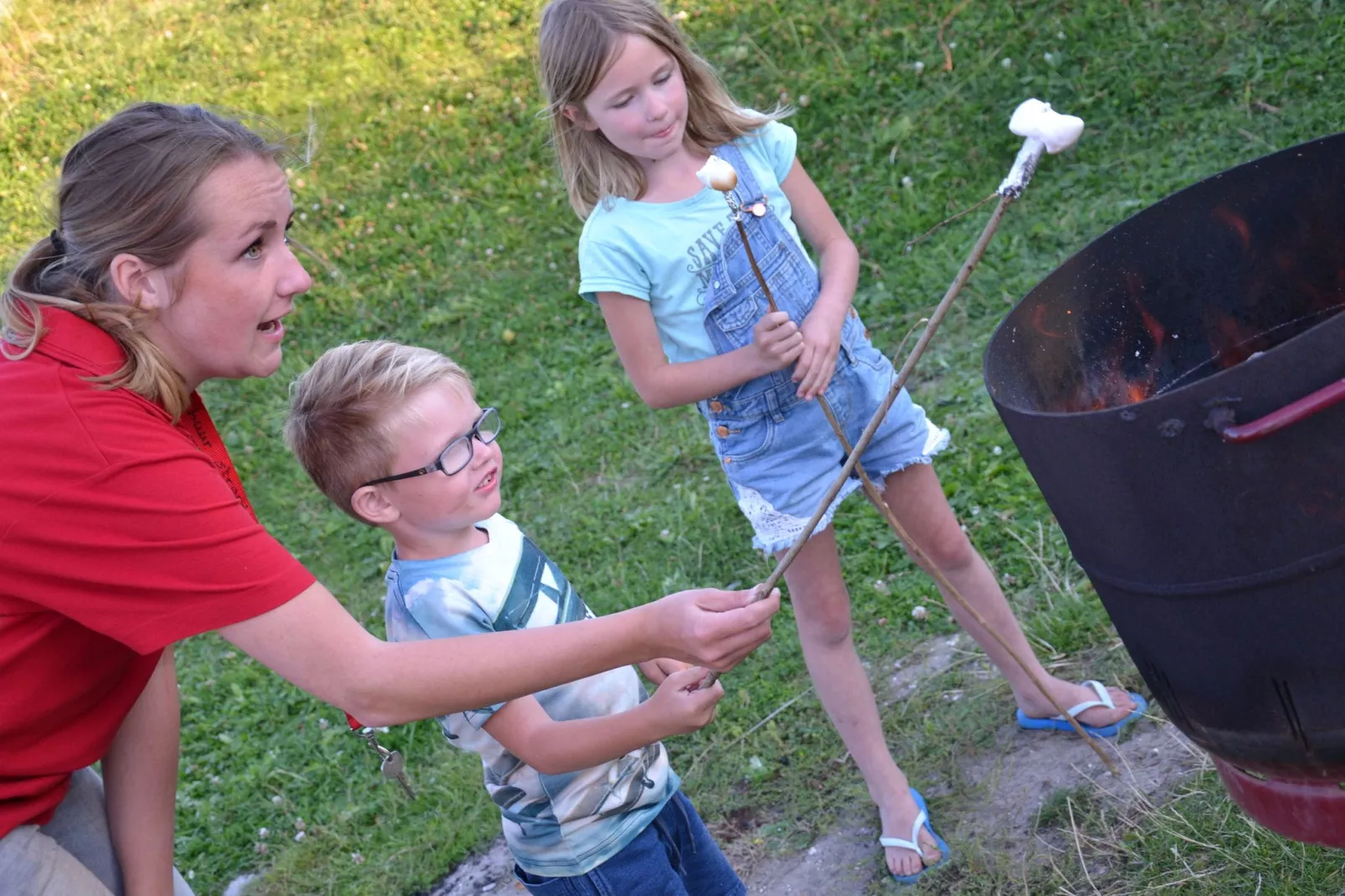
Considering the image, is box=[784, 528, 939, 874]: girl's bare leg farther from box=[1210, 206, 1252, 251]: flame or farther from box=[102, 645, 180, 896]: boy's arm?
box=[102, 645, 180, 896]: boy's arm

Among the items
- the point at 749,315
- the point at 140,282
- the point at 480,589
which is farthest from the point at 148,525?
the point at 749,315

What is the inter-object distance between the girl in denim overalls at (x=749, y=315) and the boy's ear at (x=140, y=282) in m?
0.93

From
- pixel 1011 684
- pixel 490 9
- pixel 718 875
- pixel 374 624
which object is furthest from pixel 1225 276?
pixel 490 9

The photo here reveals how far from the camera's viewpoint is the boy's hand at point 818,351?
2.58 m

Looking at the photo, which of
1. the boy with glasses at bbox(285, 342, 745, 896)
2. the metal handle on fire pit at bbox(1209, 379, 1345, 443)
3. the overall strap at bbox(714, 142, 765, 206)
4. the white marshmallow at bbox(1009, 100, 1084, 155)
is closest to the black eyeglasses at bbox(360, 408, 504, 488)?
the boy with glasses at bbox(285, 342, 745, 896)

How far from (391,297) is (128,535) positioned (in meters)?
5.06

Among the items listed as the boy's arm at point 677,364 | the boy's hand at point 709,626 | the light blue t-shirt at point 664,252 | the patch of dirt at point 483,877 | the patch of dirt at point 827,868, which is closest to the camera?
the boy's hand at point 709,626

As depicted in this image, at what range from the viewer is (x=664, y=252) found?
2648 millimetres

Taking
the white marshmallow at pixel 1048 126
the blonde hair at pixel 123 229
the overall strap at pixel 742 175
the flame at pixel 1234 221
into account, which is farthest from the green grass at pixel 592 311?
the white marshmallow at pixel 1048 126

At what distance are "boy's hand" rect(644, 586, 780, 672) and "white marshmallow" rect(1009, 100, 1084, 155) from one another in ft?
2.53

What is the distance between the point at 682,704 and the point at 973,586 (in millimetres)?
1156

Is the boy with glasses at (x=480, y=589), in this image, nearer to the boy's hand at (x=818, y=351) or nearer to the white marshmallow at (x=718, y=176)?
the white marshmallow at (x=718, y=176)

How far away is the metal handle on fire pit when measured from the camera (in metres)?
1.59

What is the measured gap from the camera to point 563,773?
214 cm
